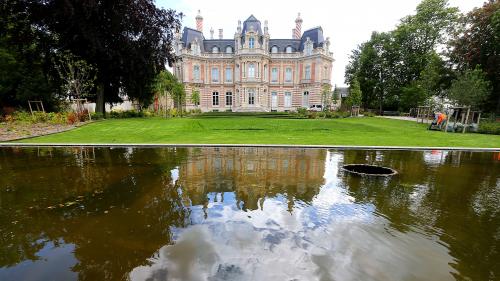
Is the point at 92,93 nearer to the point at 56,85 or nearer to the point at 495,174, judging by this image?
the point at 56,85

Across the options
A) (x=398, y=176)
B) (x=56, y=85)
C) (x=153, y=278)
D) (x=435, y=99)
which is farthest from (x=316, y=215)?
(x=435, y=99)

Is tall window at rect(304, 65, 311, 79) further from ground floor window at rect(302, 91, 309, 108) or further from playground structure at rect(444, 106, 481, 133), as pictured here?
playground structure at rect(444, 106, 481, 133)

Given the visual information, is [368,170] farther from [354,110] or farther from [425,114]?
[354,110]

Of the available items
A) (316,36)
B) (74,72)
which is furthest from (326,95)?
(74,72)

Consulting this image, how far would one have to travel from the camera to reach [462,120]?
20.3m

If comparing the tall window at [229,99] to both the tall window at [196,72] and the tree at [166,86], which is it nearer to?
the tall window at [196,72]

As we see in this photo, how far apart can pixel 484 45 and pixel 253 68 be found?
97.2ft

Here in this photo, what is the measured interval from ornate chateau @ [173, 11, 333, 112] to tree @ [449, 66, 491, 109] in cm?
2576

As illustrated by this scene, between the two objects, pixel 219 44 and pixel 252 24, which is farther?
pixel 219 44

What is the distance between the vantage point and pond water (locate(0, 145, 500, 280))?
10.9 ft

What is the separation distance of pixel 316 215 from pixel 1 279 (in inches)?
169

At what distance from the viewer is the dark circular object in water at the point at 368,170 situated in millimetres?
7880

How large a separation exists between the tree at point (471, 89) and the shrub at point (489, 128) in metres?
1.86

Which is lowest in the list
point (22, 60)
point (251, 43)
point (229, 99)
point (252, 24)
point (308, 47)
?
point (229, 99)
